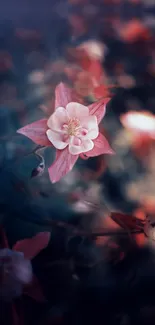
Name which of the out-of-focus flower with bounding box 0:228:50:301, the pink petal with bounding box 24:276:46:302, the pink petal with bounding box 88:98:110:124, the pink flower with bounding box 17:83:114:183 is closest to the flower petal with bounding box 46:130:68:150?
the pink flower with bounding box 17:83:114:183

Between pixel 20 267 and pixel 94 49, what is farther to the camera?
pixel 94 49

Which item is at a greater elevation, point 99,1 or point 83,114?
point 99,1

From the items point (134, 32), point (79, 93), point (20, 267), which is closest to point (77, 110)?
point (79, 93)

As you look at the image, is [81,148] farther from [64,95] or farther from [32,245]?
[32,245]

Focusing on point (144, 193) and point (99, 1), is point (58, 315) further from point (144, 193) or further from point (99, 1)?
point (99, 1)

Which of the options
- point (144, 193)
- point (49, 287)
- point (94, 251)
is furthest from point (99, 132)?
point (49, 287)

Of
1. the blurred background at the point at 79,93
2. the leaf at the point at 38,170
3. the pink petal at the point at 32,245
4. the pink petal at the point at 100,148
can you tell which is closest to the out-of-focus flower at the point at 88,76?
the blurred background at the point at 79,93

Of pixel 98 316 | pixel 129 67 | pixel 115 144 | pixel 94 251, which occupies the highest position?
pixel 129 67
